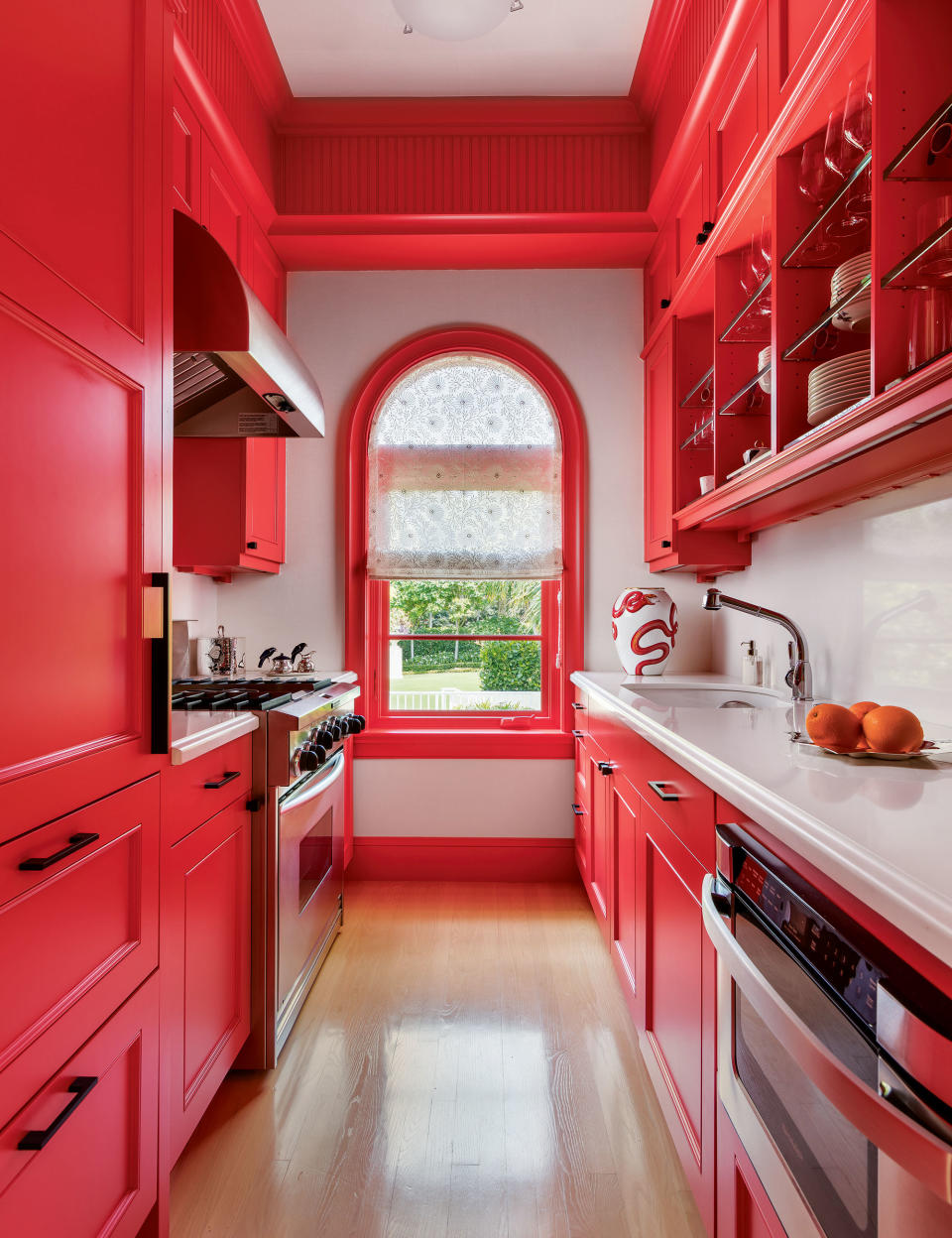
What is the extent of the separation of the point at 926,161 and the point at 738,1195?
1.61 metres

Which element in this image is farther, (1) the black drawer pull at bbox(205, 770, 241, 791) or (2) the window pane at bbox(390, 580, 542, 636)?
(2) the window pane at bbox(390, 580, 542, 636)

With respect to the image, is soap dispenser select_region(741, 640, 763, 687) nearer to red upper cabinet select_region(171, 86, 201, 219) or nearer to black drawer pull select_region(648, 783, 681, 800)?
black drawer pull select_region(648, 783, 681, 800)

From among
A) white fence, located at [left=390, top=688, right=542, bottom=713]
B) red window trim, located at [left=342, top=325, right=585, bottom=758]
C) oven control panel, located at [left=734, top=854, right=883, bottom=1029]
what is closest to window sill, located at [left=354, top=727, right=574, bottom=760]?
red window trim, located at [left=342, top=325, right=585, bottom=758]

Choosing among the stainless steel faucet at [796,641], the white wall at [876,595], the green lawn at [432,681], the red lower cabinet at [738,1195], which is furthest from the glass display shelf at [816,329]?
the green lawn at [432,681]

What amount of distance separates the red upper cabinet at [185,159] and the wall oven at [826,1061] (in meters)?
2.36

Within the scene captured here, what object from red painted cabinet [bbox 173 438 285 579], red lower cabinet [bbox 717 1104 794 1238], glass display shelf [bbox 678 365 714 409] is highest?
glass display shelf [bbox 678 365 714 409]

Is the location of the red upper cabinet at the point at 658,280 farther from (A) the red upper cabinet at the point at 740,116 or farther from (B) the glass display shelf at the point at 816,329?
(B) the glass display shelf at the point at 816,329

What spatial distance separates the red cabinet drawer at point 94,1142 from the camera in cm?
91

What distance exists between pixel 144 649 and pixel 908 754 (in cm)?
126

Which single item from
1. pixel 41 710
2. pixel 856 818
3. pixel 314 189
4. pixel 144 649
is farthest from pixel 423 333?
pixel 856 818

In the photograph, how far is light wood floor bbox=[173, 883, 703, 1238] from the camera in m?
1.41

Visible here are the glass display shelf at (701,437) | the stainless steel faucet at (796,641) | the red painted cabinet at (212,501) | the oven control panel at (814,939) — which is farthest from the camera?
the red painted cabinet at (212,501)

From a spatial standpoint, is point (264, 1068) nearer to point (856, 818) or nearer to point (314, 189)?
point (856, 818)

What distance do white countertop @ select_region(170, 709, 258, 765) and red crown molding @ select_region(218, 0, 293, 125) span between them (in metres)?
2.35
